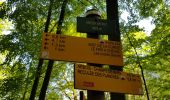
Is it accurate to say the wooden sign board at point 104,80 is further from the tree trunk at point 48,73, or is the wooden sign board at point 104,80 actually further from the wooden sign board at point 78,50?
the tree trunk at point 48,73

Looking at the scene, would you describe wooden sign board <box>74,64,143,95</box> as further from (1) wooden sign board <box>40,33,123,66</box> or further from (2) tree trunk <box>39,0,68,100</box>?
(2) tree trunk <box>39,0,68,100</box>

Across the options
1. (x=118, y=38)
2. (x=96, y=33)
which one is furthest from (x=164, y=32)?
(x=96, y=33)

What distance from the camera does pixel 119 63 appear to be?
4.67m

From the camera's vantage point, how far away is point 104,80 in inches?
173

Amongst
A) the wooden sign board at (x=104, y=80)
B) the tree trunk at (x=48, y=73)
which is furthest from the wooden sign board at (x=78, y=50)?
the tree trunk at (x=48, y=73)

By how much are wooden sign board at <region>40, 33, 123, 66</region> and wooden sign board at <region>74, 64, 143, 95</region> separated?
152 mm

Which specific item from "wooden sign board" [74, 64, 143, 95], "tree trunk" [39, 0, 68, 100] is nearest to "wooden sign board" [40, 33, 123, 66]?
"wooden sign board" [74, 64, 143, 95]

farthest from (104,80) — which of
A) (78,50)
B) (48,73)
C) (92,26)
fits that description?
(48,73)

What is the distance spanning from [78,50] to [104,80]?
61 centimetres

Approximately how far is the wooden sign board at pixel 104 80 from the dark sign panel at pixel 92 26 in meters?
0.67

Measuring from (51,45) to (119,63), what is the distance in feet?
3.67

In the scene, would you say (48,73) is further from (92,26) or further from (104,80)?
(104,80)

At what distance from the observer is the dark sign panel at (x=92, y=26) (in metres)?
4.72

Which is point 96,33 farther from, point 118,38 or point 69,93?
point 69,93
